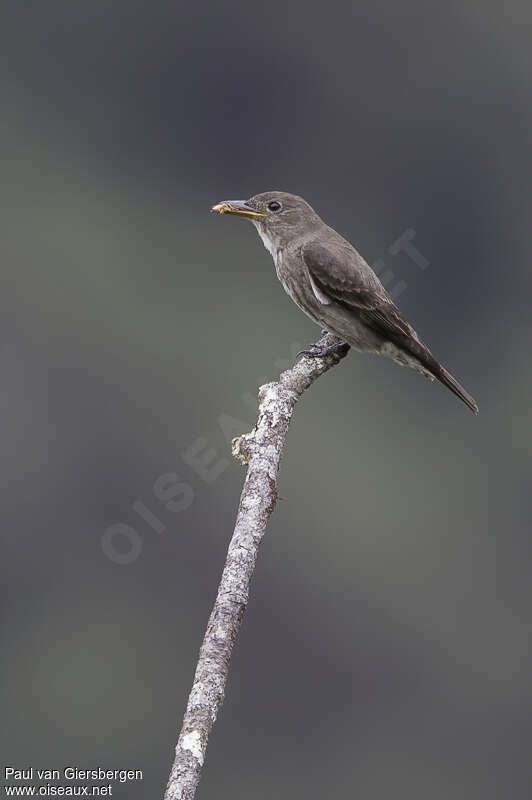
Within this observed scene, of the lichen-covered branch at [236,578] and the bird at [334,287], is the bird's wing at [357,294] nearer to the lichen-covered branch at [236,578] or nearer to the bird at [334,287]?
the bird at [334,287]

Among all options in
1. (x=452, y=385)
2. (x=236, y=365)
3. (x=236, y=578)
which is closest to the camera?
(x=236, y=578)

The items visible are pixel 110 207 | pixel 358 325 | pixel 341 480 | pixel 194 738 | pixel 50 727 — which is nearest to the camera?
pixel 194 738

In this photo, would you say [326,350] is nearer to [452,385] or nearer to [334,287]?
[334,287]

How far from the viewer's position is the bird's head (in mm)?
11508

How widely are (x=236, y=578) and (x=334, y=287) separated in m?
4.98

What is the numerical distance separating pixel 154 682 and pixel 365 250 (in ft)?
94.9

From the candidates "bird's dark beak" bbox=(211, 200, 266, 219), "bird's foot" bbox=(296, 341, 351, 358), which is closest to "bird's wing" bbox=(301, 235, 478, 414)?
"bird's foot" bbox=(296, 341, 351, 358)

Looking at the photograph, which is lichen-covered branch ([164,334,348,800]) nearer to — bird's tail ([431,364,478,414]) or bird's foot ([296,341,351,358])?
bird's foot ([296,341,351,358])

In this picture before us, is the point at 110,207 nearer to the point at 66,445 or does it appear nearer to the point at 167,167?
the point at 167,167

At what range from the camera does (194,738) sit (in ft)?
18.6

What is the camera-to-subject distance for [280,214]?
11547mm

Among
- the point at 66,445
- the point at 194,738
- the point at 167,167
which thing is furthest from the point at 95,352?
the point at 194,738

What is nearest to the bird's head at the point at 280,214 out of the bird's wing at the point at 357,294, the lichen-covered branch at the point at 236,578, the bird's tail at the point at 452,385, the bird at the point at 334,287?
the bird at the point at 334,287

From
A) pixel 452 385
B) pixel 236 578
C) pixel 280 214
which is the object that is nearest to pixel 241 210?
pixel 280 214
